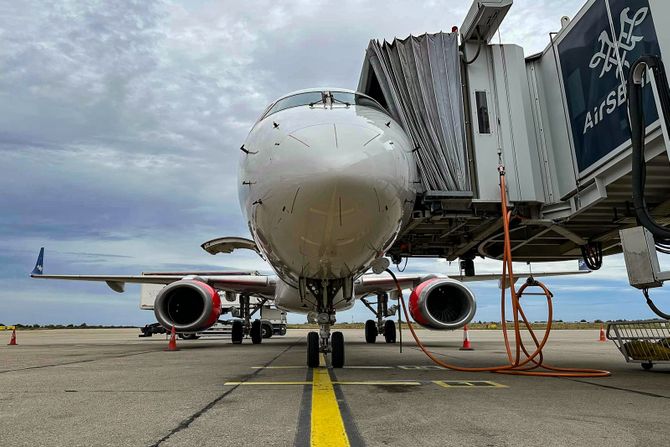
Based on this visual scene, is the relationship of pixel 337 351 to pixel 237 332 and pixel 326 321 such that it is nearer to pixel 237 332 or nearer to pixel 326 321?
pixel 326 321

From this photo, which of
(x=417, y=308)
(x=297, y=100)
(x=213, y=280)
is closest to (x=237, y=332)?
(x=213, y=280)

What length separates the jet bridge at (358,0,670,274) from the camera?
589 cm

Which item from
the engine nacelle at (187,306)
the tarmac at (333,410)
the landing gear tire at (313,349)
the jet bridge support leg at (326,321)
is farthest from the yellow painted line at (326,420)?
the engine nacelle at (187,306)

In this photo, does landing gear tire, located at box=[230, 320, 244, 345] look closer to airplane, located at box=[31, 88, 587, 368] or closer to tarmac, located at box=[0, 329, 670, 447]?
airplane, located at box=[31, 88, 587, 368]

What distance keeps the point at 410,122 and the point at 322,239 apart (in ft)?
10.1

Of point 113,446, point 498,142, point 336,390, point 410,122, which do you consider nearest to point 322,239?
point 336,390

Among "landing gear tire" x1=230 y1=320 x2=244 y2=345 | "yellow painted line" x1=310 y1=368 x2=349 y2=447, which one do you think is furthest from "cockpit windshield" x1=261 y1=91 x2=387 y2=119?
"landing gear tire" x1=230 y1=320 x2=244 y2=345

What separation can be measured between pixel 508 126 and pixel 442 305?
4219mm

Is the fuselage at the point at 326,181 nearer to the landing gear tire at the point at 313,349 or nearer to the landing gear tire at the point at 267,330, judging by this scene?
the landing gear tire at the point at 313,349

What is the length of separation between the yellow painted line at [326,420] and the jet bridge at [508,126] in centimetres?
291

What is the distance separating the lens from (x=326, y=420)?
309cm

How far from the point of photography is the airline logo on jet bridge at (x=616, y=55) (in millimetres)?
4832

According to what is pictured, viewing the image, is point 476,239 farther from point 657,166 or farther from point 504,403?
point 504,403

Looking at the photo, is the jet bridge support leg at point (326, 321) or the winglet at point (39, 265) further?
the winglet at point (39, 265)
